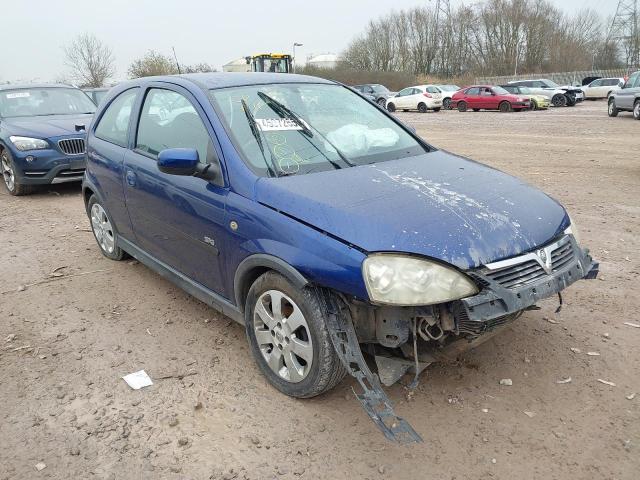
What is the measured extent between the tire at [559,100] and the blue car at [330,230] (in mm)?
27182

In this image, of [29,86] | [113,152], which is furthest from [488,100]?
[113,152]

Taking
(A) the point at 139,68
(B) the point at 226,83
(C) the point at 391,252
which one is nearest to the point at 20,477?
(C) the point at 391,252

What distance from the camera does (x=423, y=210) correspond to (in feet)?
8.96

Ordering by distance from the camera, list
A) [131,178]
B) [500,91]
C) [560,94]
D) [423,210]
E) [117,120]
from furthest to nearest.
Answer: [560,94] < [500,91] < [117,120] < [131,178] < [423,210]

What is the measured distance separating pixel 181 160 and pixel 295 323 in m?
1.19

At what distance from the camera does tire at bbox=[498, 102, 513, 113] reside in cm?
2616

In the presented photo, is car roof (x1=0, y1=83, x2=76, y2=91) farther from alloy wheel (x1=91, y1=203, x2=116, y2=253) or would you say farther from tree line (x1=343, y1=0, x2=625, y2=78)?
tree line (x1=343, y1=0, x2=625, y2=78)

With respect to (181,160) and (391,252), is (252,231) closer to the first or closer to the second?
(181,160)

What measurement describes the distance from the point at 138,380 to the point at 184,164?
135 centimetres

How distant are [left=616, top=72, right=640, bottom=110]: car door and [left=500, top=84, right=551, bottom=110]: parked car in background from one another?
6.62m

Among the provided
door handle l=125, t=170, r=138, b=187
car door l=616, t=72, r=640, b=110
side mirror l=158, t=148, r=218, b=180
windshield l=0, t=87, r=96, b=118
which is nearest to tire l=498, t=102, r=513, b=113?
car door l=616, t=72, r=640, b=110

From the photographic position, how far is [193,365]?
11.2 feet

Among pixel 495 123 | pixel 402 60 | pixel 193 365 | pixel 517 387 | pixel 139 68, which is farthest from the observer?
pixel 402 60

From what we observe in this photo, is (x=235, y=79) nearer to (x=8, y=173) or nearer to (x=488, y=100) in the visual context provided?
(x=8, y=173)
